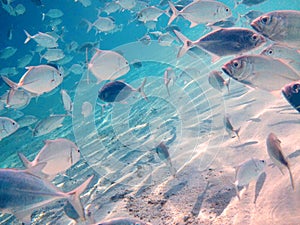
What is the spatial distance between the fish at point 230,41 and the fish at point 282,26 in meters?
0.33

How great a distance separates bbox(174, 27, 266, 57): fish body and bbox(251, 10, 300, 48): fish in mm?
332

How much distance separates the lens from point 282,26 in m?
2.63

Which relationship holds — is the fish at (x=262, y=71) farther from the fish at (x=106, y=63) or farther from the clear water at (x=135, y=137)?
the fish at (x=106, y=63)

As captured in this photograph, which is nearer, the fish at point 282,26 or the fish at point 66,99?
the fish at point 282,26

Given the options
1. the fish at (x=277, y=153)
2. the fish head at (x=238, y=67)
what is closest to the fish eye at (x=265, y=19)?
the fish head at (x=238, y=67)

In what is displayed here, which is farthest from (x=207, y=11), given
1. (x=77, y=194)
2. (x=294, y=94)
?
(x=77, y=194)

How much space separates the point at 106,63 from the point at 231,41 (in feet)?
6.43

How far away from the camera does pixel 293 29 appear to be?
2.62 metres

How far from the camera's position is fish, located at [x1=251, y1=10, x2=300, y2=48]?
261 centimetres

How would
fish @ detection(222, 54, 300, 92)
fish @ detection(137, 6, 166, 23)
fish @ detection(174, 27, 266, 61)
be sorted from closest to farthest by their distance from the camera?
fish @ detection(222, 54, 300, 92), fish @ detection(174, 27, 266, 61), fish @ detection(137, 6, 166, 23)

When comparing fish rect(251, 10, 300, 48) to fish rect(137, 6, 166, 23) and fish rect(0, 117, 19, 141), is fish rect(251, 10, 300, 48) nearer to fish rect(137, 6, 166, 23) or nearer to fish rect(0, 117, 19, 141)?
fish rect(0, 117, 19, 141)

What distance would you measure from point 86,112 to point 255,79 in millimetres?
3722

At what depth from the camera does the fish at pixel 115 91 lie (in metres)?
4.11

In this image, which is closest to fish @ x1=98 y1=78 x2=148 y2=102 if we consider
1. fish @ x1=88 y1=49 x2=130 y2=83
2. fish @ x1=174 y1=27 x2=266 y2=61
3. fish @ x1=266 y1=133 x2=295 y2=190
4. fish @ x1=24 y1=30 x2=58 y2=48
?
fish @ x1=88 y1=49 x2=130 y2=83
